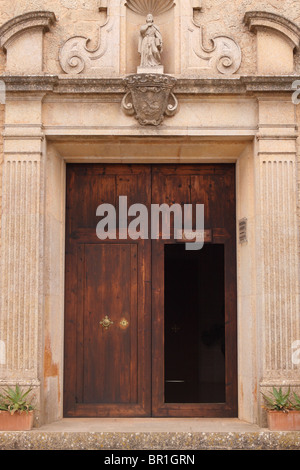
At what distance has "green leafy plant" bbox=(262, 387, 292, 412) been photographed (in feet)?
24.7

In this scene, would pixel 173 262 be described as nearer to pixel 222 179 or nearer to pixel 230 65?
pixel 222 179

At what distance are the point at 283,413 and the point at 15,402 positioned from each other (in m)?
2.90

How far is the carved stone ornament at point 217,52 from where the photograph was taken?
834cm

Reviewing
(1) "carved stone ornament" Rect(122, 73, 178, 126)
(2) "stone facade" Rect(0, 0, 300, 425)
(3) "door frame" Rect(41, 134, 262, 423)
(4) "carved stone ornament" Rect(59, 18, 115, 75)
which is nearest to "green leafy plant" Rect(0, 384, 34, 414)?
(2) "stone facade" Rect(0, 0, 300, 425)

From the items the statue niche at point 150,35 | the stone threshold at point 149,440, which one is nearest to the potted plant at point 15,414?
the stone threshold at point 149,440

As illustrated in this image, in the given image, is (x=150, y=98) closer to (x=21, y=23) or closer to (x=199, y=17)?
(x=199, y=17)

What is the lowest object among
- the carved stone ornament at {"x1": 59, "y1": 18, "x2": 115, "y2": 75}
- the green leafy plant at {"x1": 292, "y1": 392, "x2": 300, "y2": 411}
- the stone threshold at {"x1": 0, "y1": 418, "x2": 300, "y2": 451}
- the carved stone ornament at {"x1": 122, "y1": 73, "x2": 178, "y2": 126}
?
the stone threshold at {"x1": 0, "y1": 418, "x2": 300, "y2": 451}

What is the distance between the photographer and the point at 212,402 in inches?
341

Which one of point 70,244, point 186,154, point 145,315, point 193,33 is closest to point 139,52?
point 193,33

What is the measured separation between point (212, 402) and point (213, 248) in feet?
6.37

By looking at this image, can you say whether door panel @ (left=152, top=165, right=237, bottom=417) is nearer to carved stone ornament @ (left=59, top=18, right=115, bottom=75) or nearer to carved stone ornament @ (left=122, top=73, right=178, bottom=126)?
carved stone ornament @ (left=122, top=73, right=178, bottom=126)
